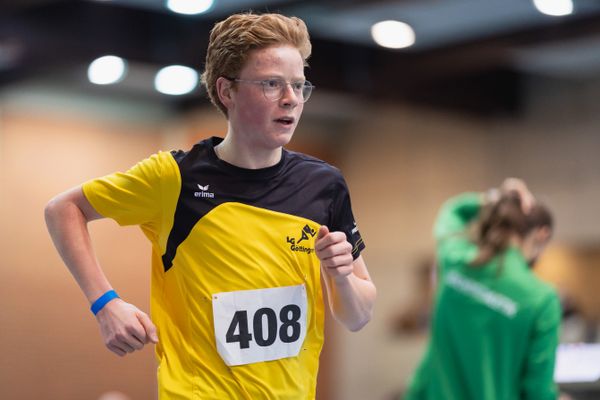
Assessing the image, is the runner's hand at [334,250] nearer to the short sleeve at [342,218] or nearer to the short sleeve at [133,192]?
the short sleeve at [342,218]

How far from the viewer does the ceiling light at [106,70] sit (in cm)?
826

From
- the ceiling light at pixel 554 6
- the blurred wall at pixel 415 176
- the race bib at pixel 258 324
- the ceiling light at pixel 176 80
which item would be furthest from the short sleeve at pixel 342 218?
the blurred wall at pixel 415 176

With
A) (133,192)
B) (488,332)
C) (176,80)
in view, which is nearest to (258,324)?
(133,192)

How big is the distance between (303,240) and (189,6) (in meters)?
5.45

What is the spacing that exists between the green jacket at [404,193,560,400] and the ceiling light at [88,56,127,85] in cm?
460

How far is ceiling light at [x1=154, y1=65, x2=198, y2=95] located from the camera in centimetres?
874

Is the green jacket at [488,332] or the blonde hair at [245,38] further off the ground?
the blonde hair at [245,38]

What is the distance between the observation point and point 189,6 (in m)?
7.58

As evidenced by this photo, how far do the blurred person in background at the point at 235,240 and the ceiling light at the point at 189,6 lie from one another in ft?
16.9

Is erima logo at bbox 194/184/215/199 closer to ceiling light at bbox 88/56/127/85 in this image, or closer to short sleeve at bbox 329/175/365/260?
short sleeve at bbox 329/175/365/260

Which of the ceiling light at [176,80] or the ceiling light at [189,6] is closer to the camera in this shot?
the ceiling light at [189,6]

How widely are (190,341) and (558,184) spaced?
8807mm

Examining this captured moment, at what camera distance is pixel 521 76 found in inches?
434

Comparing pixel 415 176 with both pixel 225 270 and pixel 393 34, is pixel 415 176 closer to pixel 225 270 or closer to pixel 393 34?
pixel 393 34
